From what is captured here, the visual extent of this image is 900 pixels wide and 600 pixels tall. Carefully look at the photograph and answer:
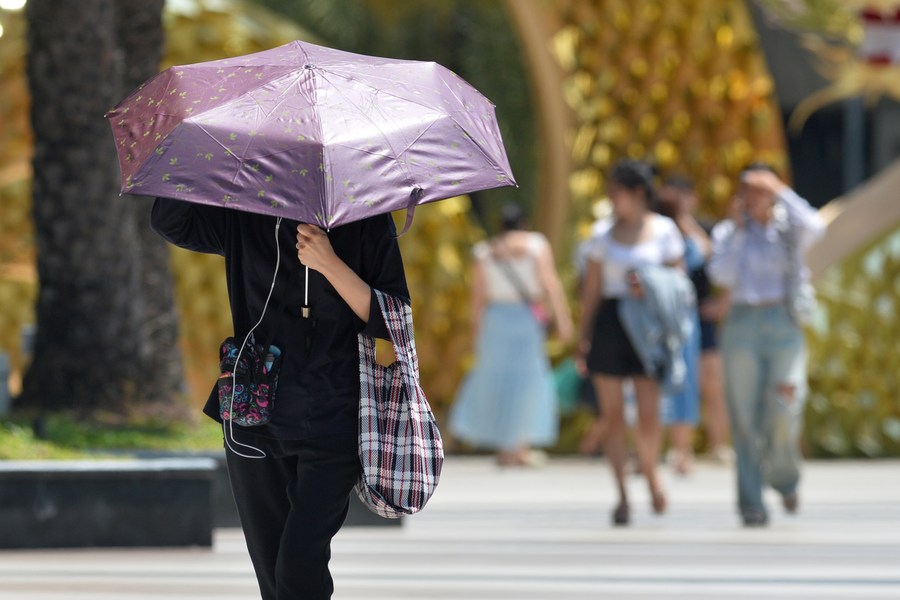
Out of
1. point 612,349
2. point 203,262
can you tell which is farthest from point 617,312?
point 203,262

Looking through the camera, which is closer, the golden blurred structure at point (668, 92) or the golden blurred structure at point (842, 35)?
the golden blurred structure at point (668, 92)

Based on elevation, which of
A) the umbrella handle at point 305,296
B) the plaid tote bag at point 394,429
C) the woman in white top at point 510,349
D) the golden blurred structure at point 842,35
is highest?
the umbrella handle at point 305,296

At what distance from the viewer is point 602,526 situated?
9969 mm

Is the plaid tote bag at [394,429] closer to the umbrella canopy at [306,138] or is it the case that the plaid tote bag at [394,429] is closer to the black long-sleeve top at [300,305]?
the black long-sleeve top at [300,305]

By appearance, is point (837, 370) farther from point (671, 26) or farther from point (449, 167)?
point (449, 167)

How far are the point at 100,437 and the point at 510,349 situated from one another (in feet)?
15.3

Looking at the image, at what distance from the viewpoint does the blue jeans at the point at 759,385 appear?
9.64 metres

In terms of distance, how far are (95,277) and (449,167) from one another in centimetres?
609

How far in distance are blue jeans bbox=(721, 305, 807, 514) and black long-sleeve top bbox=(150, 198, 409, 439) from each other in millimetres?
5097

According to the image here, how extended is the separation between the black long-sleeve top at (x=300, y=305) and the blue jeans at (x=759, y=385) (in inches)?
201

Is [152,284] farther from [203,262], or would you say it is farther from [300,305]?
[300,305]

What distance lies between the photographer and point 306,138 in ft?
14.9

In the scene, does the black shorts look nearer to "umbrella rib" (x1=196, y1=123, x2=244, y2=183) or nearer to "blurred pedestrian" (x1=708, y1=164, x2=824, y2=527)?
"blurred pedestrian" (x1=708, y1=164, x2=824, y2=527)

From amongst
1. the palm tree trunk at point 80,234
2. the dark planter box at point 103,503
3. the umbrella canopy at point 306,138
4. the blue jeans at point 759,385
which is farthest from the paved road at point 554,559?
the umbrella canopy at point 306,138
